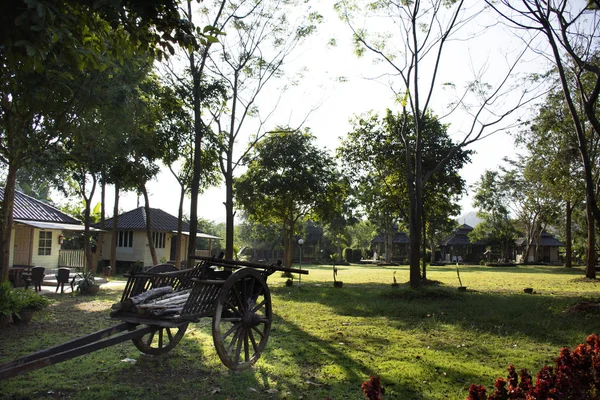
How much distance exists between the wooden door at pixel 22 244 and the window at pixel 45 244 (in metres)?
0.79

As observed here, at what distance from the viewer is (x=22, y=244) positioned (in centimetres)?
2214

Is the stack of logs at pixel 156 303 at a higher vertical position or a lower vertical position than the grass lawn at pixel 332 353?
higher

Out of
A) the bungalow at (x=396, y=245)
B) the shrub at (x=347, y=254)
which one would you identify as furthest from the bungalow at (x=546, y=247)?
the shrub at (x=347, y=254)

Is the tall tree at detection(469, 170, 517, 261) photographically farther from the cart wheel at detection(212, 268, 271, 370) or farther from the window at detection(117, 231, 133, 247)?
the cart wheel at detection(212, 268, 271, 370)

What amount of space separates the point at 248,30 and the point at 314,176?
9142mm

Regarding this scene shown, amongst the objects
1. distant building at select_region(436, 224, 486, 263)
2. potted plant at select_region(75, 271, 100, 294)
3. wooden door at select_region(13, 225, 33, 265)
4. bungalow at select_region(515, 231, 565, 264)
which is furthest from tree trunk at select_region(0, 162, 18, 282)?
bungalow at select_region(515, 231, 565, 264)

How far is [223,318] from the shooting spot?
5703mm

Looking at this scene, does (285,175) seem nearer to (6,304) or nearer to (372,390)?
(6,304)

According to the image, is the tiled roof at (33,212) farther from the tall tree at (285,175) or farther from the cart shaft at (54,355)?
the cart shaft at (54,355)

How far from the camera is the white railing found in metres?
25.0

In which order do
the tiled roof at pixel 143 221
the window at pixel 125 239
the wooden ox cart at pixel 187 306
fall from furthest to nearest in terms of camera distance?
the window at pixel 125 239 → the tiled roof at pixel 143 221 → the wooden ox cart at pixel 187 306

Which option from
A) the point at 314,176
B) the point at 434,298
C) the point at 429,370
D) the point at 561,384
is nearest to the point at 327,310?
the point at 434,298

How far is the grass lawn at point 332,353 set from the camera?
5.29 m

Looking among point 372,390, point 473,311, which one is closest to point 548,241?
point 473,311
